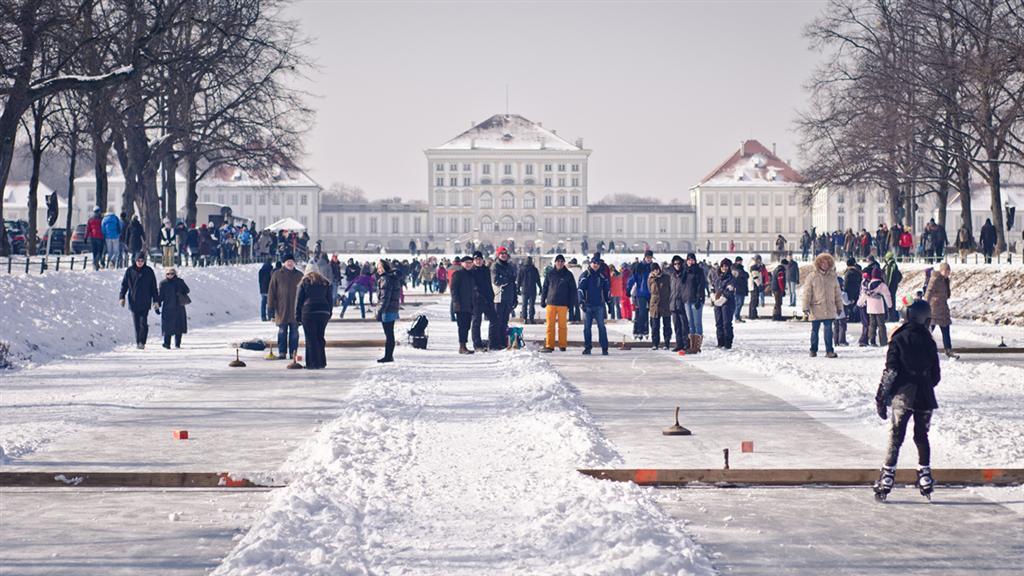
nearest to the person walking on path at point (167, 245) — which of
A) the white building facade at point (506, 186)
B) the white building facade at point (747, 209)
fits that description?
the white building facade at point (506, 186)

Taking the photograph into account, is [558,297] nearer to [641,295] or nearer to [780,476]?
[641,295]

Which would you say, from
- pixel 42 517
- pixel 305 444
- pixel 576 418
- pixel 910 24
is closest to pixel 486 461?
pixel 305 444

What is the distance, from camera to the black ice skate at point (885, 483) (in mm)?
8609

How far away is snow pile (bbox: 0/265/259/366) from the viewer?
21.0m

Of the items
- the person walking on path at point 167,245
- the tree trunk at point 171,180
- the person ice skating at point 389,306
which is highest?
the tree trunk at point 171,180

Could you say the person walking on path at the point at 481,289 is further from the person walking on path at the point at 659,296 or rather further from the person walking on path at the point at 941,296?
the person walking on path at the point at 941,296

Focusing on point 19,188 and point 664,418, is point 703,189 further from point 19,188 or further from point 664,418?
point 664,418

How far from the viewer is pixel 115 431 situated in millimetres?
11969

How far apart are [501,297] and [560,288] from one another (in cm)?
145

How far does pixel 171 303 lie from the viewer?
74.1 feet

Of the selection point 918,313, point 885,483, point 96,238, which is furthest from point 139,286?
point 885,483

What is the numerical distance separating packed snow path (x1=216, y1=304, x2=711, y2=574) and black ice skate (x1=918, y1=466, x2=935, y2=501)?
5.50 ft

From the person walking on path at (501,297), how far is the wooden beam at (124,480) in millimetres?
12669

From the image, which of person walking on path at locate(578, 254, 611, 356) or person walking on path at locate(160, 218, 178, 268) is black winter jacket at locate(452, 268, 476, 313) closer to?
person walking on path at locate(578, 254, 611, 356)
